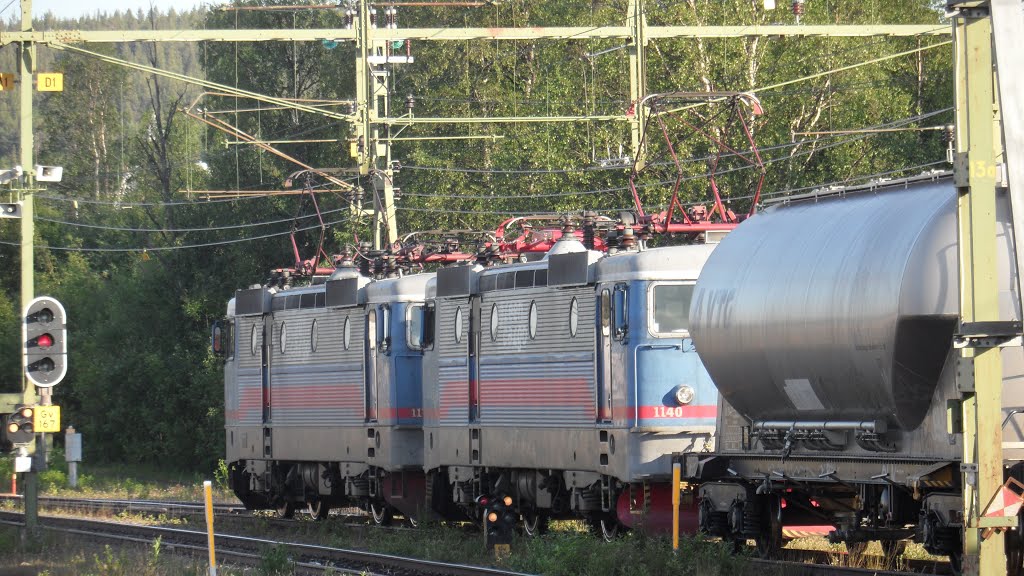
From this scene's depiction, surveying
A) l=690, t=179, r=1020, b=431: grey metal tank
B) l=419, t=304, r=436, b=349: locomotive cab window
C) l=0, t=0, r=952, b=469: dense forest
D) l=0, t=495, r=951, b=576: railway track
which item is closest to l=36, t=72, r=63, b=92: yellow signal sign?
l=419, t=304, r=436, b=349: locomotive cab window

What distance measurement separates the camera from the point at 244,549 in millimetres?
23031

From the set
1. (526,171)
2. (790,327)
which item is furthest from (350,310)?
(526,171)

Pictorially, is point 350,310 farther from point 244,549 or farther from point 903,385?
point 903,385

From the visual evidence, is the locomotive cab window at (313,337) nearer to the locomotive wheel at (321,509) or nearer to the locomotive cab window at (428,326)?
the locomotive wheel at (321,509)

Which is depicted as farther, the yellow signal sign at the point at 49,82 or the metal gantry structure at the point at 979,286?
the yellow signal sign at the point at 49,82

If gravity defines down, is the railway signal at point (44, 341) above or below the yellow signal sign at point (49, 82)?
below

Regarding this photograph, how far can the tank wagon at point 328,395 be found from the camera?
25.4m

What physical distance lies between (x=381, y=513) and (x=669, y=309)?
29.1ft

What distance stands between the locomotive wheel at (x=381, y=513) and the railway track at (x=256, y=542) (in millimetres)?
328

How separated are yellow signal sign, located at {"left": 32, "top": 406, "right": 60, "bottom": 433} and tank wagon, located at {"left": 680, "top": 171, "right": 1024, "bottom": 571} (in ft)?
29.3

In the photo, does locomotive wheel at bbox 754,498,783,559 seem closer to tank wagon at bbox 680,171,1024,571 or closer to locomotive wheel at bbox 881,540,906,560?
tank wagon at bbox 680,171,1024,571

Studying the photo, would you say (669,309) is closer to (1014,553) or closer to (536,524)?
(536,524)

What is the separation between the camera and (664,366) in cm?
1961

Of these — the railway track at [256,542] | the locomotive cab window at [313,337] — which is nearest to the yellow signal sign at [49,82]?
the locomotive cab window at [313,337]
